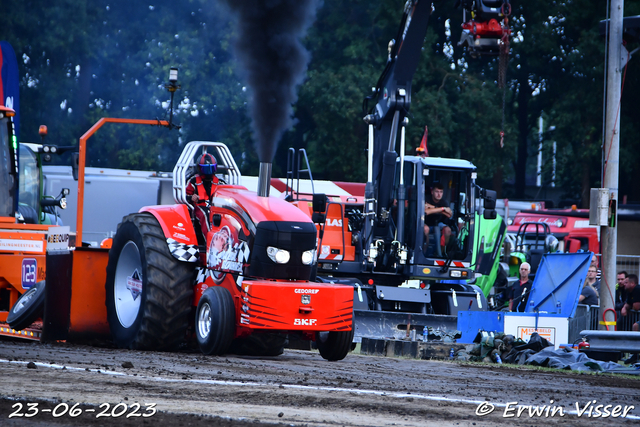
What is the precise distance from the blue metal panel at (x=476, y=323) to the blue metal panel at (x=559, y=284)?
0.85 meters

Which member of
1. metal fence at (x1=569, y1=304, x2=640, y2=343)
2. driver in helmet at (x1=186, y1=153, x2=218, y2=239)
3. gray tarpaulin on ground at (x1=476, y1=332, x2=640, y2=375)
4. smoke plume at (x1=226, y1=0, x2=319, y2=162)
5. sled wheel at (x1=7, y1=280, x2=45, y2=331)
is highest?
smoke plume at (x1=226, y1=0, x2=319, y2=162)

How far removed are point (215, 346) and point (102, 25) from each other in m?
26.8

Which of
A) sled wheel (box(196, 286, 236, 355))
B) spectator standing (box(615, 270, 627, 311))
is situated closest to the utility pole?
spectator standing (box(615, 270, 627, 311))

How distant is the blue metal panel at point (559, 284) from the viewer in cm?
1328

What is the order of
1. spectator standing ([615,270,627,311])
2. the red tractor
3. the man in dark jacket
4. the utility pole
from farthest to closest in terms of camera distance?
spectator standing ([615,270,627,311]) < the man in dark jacket < the utility pole < the red tractor

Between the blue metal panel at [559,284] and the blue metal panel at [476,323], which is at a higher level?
the blue metal panel at [559,284]

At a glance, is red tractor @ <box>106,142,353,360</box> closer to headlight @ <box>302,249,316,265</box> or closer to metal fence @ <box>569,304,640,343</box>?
headlight @ <box>302,249,316,265</box>

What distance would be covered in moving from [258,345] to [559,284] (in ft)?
18.7

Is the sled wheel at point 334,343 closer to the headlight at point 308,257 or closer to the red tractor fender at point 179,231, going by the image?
the headlight at point 308,257

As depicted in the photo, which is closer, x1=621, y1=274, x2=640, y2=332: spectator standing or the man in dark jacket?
the man in dark jacket

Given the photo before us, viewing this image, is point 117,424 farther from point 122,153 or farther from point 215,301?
point 122,153

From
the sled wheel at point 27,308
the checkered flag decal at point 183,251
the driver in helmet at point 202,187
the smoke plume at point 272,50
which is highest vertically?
the smoke plume at point 272,50

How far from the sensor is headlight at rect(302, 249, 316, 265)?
9070 mm

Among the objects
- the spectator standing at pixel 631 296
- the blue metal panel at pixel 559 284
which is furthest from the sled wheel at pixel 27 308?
the spectator standing at pixel 631 296
